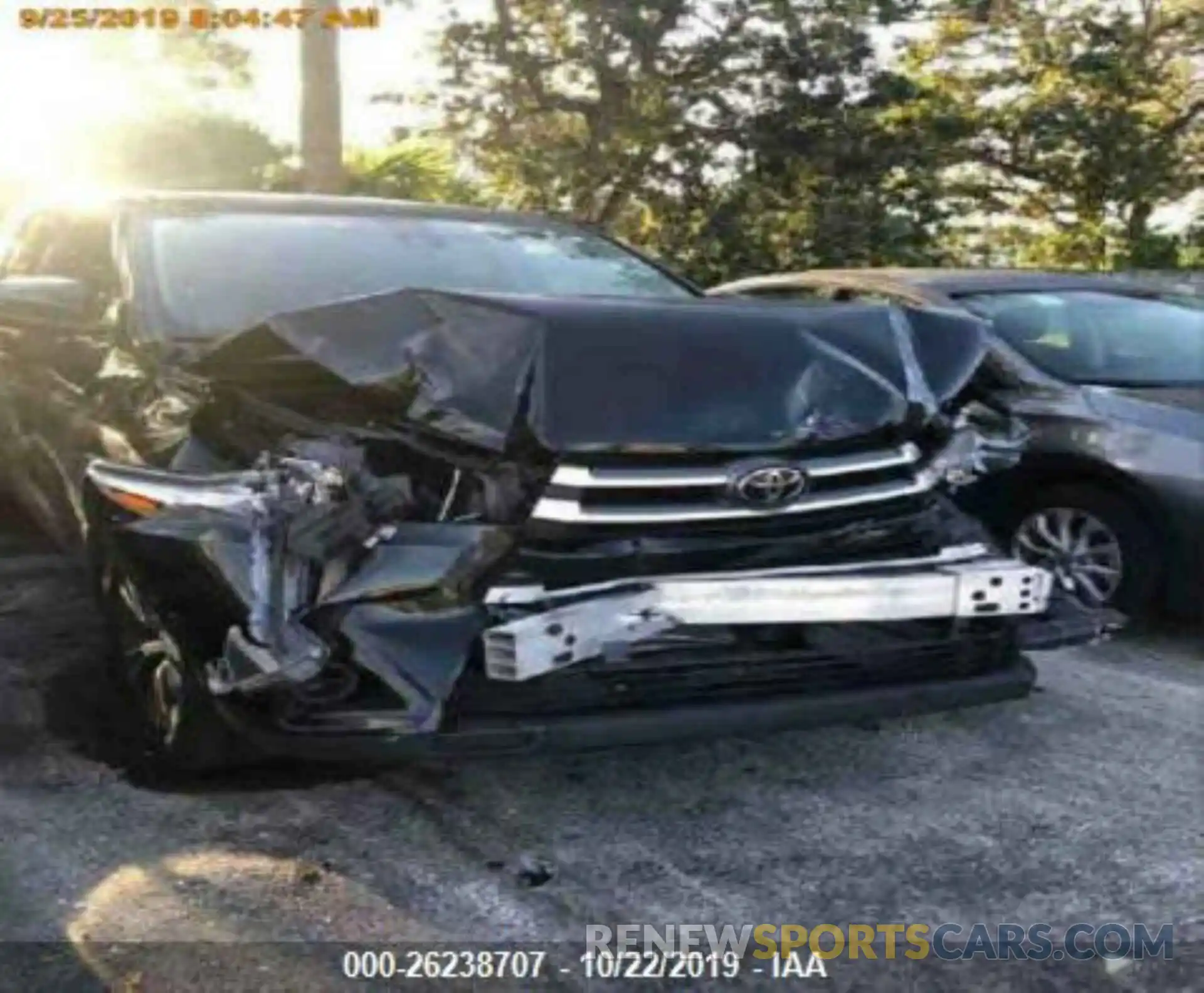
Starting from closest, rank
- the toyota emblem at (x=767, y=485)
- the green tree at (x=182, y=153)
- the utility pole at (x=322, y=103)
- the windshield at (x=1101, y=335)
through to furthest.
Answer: the toyota emblem at (x=767, y=485) → the windshield at (x=1101, y=335) → the utility pole at (x=322, y=103) → the green tree at (x=182, y=153)

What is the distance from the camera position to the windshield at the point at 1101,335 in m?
5.49

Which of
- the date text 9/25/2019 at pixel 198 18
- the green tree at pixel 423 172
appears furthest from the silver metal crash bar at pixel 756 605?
the green tree at pixel 423 172

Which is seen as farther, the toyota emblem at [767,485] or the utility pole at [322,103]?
the utility pole at [322,103]

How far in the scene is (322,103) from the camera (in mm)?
12438

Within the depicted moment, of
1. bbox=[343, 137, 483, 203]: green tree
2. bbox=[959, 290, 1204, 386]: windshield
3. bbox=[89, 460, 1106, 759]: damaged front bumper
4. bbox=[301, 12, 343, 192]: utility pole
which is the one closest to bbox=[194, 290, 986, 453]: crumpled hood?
bbox=[89, 460, 1106, 759]: damaged front bumper

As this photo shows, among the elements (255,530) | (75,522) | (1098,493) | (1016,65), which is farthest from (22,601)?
(1016,65)

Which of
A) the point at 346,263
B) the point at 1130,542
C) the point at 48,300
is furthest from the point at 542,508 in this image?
the point at 1130,542

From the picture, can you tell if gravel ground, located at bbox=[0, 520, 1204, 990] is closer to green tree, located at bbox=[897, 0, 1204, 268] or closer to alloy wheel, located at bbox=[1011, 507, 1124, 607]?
alloy wheel, located at bbox=[1011, 507, 1124, 607]

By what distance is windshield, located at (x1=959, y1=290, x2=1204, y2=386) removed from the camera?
5488mm

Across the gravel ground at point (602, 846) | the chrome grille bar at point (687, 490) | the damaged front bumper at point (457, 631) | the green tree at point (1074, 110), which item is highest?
the green tree at point (1074, 110)

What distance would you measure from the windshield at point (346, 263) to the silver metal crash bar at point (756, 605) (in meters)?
1.34

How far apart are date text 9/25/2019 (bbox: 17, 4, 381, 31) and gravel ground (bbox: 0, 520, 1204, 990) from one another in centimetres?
941

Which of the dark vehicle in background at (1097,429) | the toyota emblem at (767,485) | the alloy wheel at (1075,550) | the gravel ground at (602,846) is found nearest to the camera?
the gravel ground at (602,846)

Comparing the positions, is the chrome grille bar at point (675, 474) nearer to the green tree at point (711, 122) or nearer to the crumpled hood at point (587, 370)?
the crumpled hood at point (587, 370)
